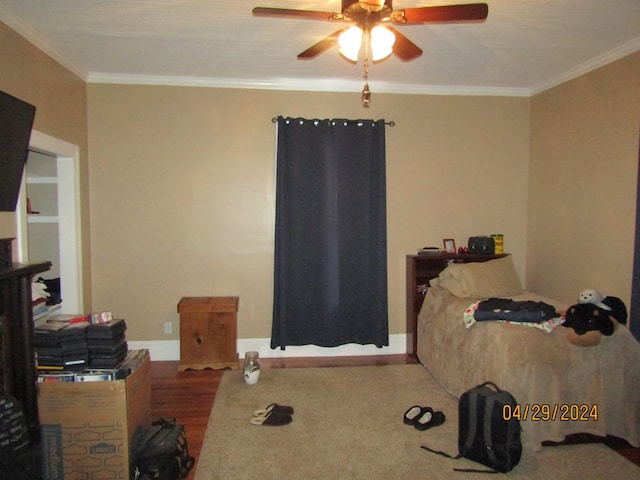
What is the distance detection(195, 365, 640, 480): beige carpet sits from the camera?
2219 millimetres

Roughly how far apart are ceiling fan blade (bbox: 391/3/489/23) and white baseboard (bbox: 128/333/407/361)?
295cm

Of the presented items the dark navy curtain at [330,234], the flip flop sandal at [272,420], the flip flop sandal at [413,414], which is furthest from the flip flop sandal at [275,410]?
the dark navy curtain at [330,234]

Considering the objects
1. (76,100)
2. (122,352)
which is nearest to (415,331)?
(122,352)

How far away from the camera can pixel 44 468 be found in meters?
2.05

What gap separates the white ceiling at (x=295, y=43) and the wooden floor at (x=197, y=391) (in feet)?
8.48

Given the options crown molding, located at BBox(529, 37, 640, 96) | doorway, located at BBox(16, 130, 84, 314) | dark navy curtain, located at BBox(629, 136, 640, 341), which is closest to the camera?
dark navy curtain, located at BBox(629, 136, 640, 341)

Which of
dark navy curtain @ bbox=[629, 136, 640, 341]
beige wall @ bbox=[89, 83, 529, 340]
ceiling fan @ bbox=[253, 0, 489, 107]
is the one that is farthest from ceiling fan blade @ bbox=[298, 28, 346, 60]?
dark navy curtain @ bbox=[629, 136, 640, 341]

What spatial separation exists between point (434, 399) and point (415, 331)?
2.90ft

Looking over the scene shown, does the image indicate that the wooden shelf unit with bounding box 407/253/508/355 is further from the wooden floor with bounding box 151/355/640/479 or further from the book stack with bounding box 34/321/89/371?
the book stack with bounding box 34/321/89/371

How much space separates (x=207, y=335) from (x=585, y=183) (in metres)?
3.46

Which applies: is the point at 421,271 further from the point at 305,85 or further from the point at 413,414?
the point at 305,85

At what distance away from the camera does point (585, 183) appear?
11.3ft

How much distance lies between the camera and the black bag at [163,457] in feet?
6.80
